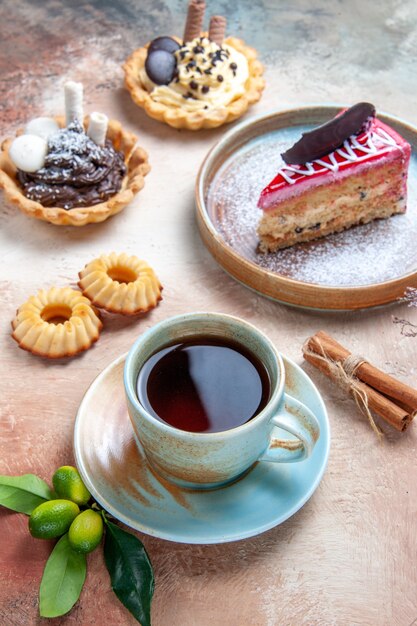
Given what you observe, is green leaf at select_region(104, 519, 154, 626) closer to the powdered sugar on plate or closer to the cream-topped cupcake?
the powdered sugar on plate

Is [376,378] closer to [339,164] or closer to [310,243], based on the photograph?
[310,243]

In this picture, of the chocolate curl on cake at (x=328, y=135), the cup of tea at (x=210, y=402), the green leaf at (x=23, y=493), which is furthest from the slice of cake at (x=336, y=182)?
the green leaf at (x=23, y=493)

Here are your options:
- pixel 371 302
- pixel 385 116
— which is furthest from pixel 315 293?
pixel 385 116

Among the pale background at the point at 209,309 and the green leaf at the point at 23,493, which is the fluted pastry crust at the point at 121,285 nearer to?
the pale background at the point at 209,309

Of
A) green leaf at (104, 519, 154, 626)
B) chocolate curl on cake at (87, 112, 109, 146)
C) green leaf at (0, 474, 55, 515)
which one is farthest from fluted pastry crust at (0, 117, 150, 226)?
green leaf at (104, 519, 154, 626)

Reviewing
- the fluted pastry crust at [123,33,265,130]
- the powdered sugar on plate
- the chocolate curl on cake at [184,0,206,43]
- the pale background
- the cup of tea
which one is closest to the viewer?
the cup of tea

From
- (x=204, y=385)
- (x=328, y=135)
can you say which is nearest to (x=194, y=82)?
(x=328, y=135)
